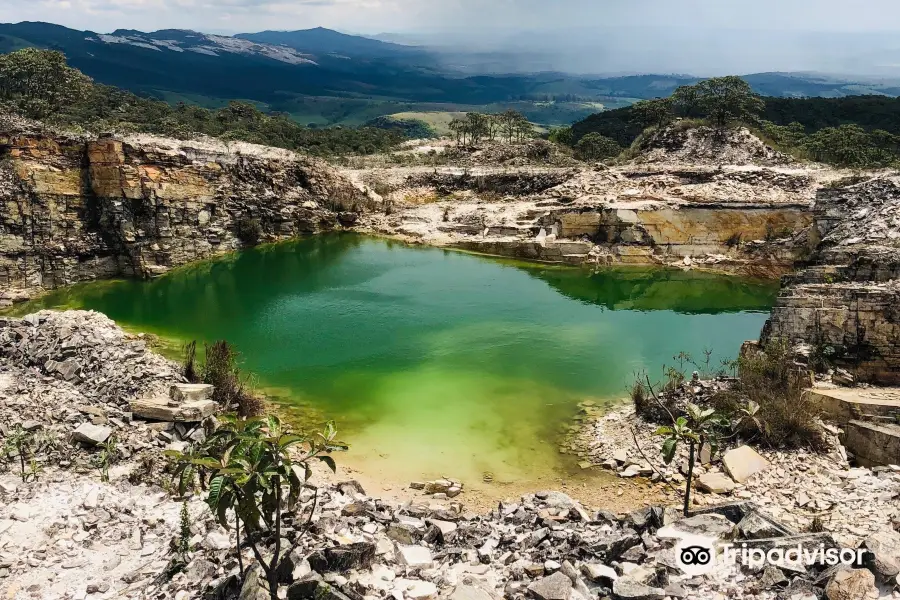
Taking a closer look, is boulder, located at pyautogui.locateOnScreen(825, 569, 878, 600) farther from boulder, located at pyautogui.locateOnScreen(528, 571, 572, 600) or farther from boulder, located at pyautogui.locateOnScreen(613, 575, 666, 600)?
boulder, located at pyautogui.locateOnScreen(528, 571, 572, 600)

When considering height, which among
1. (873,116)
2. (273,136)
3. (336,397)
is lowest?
(336,397)

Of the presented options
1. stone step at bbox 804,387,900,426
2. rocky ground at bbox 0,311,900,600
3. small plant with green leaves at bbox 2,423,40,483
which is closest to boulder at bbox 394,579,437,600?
rocky ground at bbox 0,311,900,600

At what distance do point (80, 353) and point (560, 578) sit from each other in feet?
45.5

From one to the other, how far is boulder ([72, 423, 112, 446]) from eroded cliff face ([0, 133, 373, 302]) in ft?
67.2

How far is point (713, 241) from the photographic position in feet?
113

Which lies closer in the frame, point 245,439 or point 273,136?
point 245,439

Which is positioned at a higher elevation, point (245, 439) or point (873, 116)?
point (873, 116)

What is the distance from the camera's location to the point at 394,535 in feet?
31.3

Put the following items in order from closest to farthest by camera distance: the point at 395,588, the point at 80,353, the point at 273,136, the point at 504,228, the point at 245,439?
the point at 245,439 → the point at 395,588 → the point at 80,353 → the point at 504,228 → the point at 273,136

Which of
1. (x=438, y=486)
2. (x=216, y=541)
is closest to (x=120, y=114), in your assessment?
(x=438, y=486)

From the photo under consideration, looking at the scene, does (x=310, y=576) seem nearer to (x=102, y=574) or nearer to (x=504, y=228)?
(x=102, y=574)

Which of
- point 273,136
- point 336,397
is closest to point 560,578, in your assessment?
point 336,397

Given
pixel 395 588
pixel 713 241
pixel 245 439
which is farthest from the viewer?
pixel 713 241

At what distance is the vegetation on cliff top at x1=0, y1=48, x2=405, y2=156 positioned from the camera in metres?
39.5
